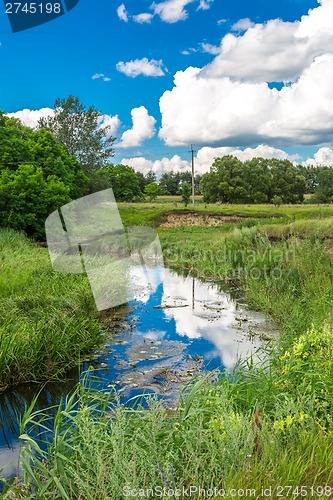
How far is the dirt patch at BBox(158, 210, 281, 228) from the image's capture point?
107 ft

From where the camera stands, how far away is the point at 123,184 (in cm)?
6084

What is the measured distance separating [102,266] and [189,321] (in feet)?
12.0

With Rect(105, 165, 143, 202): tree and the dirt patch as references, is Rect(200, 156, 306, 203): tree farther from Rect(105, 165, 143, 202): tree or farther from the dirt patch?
the dirt patch

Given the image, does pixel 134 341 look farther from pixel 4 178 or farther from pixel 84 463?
pixel 4 178

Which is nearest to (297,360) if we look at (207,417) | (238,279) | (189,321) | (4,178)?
(207,417)

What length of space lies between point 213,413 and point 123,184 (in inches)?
2295

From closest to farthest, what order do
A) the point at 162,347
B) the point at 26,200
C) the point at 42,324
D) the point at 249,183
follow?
the point at 42,324
the point at 162,347
the point at 26,200
the point at 249,183

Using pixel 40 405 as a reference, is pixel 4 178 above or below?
above

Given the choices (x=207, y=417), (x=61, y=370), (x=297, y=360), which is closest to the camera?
(x=207, y=417)

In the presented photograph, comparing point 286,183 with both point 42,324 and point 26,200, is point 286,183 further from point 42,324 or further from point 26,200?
point 42,324

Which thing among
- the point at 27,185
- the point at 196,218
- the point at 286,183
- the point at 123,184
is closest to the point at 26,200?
the point at 27,185

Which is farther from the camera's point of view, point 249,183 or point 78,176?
point 249,183

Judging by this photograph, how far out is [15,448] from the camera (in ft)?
15.4

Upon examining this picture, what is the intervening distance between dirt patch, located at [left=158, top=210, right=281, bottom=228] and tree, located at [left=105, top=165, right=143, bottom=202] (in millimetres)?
24564
